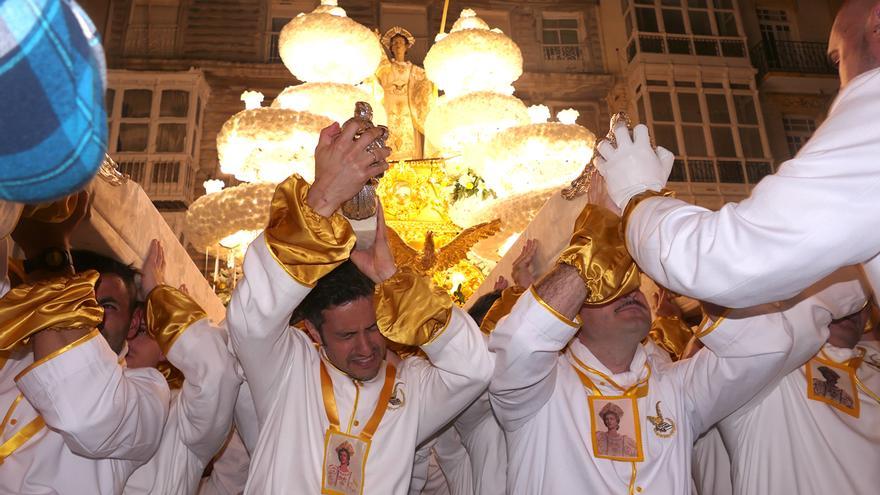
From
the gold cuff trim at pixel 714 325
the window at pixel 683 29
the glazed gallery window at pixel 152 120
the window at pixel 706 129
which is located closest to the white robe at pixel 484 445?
the gold cuff trim at pixel 714 325

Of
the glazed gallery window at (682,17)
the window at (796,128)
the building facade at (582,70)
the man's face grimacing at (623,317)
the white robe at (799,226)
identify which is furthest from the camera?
the window at (796,128)

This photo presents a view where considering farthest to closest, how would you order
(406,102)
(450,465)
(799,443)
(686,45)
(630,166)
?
1. (686,45)
2. (406,102)
3. (450,465)
4. (799,443)
5. (630,166)

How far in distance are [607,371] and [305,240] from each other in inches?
45.8

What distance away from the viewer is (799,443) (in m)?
2.36

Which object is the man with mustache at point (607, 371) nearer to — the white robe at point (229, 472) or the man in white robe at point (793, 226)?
the man in white robe at point (793, 226)

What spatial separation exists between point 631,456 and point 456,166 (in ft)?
10.0

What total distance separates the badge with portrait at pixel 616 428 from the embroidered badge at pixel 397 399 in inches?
23.8

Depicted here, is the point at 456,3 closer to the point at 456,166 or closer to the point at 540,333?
the point at 456,166

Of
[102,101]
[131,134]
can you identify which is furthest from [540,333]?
[131,134]

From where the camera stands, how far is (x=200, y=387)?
220 centimetres

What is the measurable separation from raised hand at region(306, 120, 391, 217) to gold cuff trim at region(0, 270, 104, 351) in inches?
26.4

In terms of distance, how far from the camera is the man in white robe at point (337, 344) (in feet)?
6.23

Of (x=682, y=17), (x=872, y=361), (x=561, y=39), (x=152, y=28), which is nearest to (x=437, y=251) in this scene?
(x=872, y=361)

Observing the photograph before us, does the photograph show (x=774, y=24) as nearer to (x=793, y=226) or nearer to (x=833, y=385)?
(x=833, y=385)
